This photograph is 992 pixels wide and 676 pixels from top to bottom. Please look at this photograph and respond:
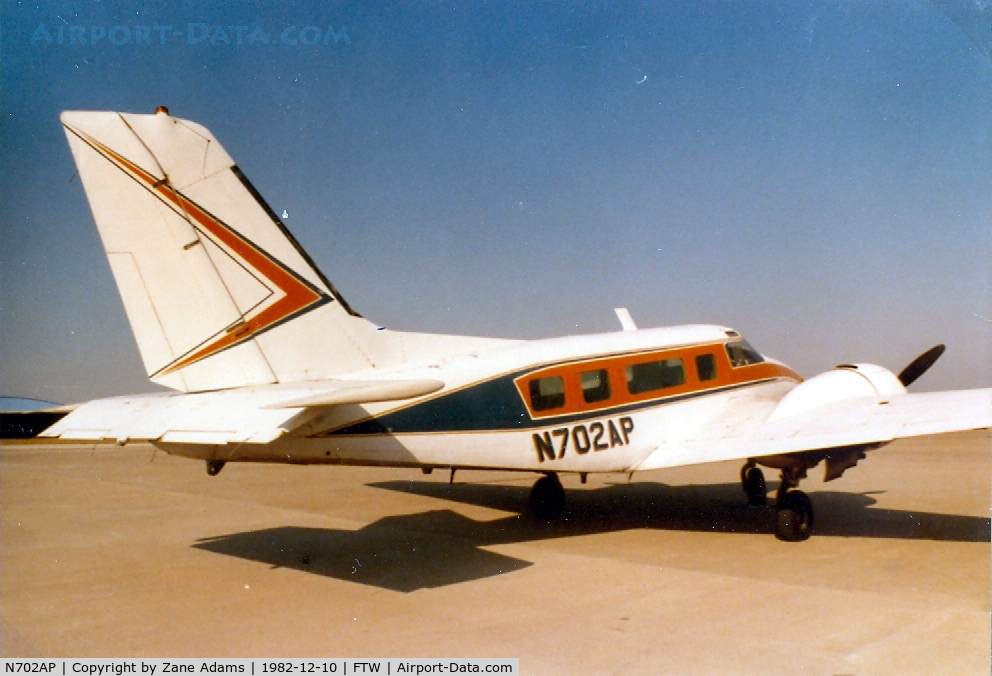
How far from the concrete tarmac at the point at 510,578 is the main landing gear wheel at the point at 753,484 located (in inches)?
19.0

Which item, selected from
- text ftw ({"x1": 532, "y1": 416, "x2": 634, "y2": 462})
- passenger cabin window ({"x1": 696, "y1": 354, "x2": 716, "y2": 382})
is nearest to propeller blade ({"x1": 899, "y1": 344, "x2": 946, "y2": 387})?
passenger cabin window ({"x1": 696, "y1": 354, "x2": 716, "y2": 382})

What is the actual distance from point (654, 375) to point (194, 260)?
710 cm

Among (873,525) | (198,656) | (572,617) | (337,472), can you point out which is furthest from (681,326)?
(337,472)

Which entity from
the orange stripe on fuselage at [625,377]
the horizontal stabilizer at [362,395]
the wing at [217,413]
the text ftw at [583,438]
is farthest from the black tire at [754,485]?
the horizontal stabilizer at [362,395]

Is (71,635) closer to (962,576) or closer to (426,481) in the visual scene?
(962,576)

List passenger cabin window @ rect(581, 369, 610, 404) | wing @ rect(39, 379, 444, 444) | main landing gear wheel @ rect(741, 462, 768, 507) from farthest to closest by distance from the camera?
1. main landing gear wheel @ rect(741, 462, 768, 507)
2. passenger cabin window @ rect(581, 369, 610, 404)
3. wing @ rect(39, 379, 444, 444)

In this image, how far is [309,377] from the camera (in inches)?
385

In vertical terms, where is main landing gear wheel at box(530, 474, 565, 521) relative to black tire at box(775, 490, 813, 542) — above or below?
above

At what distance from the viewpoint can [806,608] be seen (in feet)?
24.6

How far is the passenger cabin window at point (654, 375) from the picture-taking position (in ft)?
38.9

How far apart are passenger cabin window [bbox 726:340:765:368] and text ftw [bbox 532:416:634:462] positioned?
283 cm

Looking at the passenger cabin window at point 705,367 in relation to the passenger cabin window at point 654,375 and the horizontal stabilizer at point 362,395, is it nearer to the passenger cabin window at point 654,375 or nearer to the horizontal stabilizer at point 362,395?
the passenger cabin window at point 654,375

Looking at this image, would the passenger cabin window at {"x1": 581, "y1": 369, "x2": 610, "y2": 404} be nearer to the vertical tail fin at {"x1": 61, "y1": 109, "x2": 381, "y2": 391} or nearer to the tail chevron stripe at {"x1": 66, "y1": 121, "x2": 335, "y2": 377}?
the vertical tail fin at {"x1": 61, "y1": 109, "x2": 381, "y2": 391}

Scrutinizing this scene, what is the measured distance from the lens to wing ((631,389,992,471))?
961 cm
